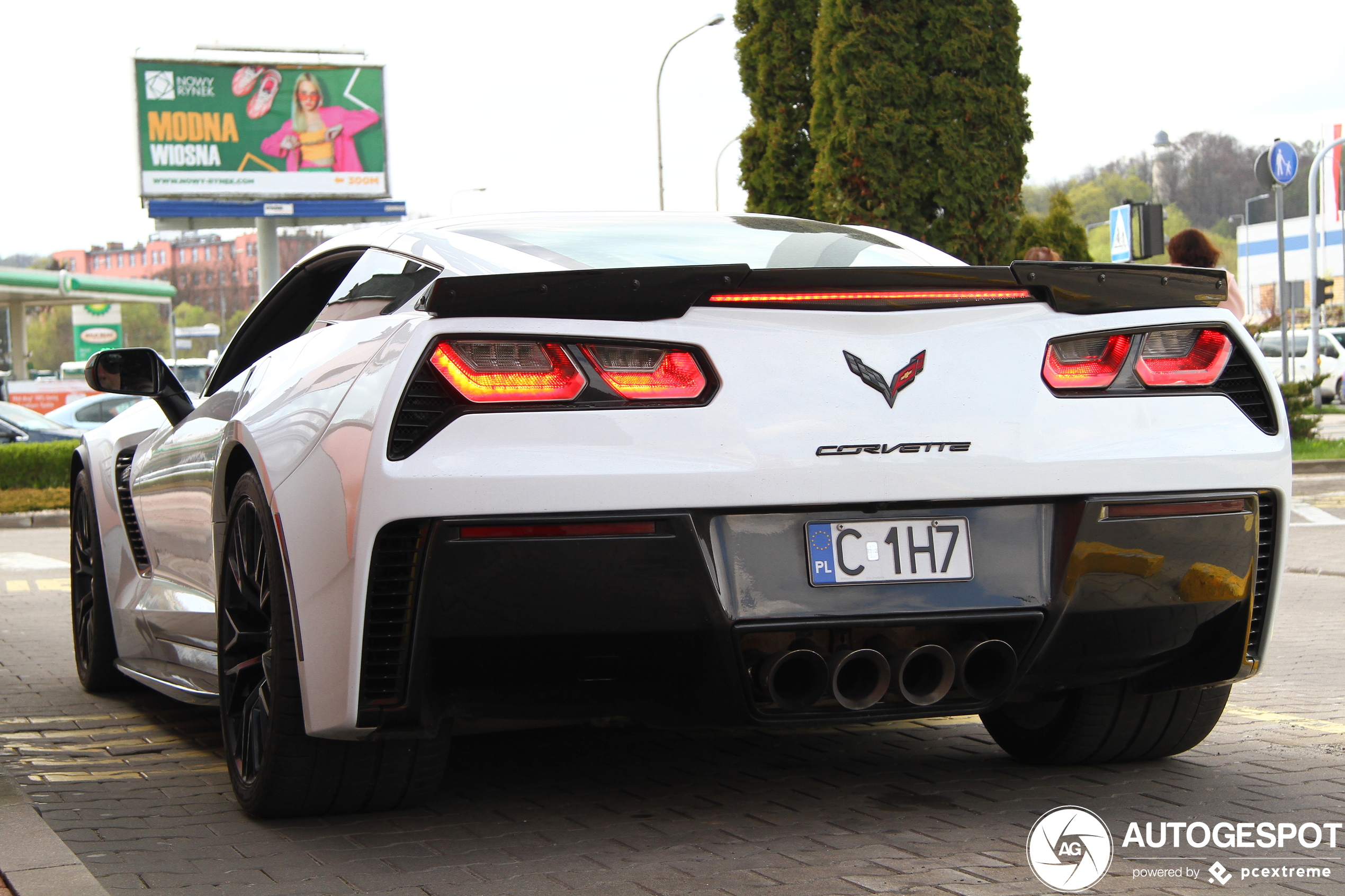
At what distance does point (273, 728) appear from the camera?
3.39 metres

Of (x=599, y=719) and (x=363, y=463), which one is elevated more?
(x=363, y=463)

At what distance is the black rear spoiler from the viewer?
3.06 meters

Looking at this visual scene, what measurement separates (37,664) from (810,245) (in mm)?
4290

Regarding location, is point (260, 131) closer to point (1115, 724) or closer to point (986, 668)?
point (1115, 724)

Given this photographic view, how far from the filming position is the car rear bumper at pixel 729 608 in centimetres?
301

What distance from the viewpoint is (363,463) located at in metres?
3.02

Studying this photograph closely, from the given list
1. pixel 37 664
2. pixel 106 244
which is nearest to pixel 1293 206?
pixel 37 664

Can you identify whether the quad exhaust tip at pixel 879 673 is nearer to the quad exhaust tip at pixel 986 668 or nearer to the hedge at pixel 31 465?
the quad exhaust tip at pixel 986 668

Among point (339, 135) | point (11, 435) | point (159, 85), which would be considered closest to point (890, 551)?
point (11, 435)

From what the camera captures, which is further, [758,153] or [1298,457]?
[758,153]

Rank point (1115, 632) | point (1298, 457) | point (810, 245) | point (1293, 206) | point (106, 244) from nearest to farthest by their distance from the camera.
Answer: point (1115, 632) < point (810, 245) < point (1298, 457) < point (1293, 206) < point (106, 244)

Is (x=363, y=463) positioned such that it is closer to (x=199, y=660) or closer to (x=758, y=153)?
(x=199, y=660)

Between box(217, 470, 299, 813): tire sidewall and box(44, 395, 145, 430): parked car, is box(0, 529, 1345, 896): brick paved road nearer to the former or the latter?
box(217, 470, 299, 813): tire sidewall

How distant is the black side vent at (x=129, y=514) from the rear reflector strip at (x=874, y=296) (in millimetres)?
2562
